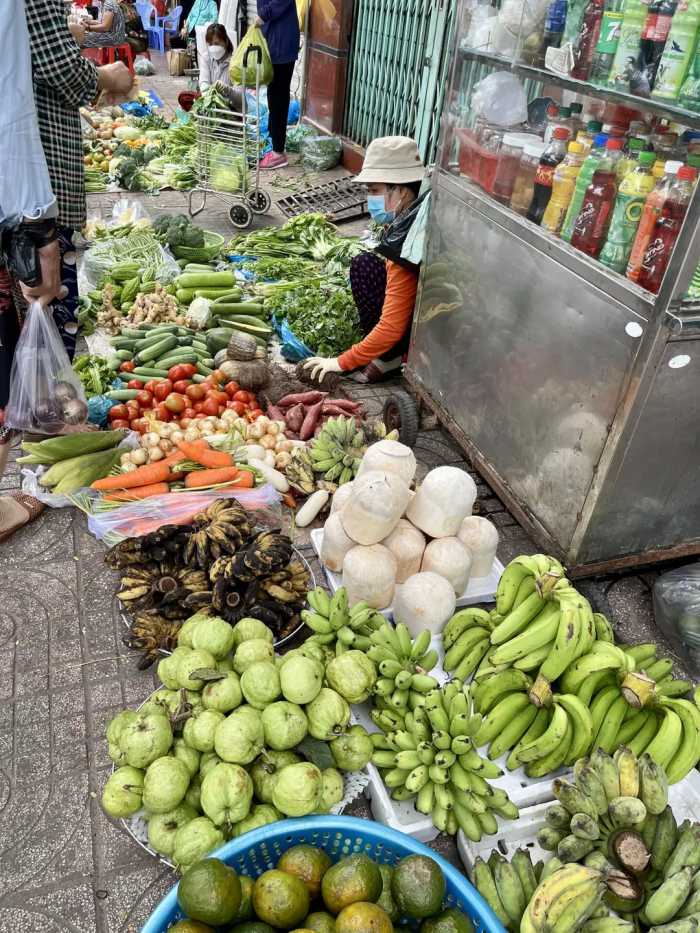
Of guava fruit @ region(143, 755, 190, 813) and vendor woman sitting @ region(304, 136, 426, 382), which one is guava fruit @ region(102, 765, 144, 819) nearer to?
guava fruit @ region(143, 755, 190, 813)

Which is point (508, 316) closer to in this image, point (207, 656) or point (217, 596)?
point (217, 596)

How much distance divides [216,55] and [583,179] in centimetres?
884

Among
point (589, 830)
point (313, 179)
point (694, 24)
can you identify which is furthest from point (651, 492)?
point (313, 179)

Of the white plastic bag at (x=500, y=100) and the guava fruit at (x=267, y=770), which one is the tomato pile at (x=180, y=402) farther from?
the guava fruit at (x=267, y=770)

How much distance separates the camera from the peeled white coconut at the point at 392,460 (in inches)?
124

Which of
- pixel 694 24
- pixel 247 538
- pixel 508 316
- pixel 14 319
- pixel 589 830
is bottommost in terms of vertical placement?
pixel 247 538

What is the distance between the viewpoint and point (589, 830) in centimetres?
201

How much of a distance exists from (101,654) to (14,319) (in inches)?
71.2

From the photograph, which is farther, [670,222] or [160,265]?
[160,265]

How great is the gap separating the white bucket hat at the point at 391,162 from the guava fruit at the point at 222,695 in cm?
347

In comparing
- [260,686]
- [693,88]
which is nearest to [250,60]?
[693,88]

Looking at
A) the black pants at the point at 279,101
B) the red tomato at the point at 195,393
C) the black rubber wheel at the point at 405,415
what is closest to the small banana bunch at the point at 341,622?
the black rubber wheel at the point at 405,415

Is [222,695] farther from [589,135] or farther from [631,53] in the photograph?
[631,53]

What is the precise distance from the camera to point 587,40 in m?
3.10
